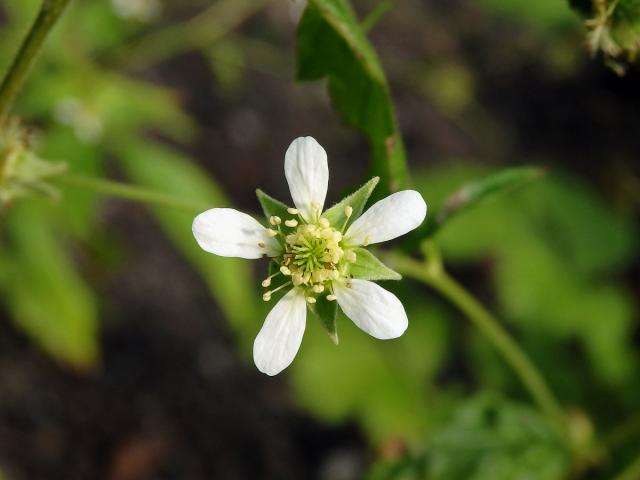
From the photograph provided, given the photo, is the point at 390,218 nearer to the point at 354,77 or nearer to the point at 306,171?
the point at 306,171

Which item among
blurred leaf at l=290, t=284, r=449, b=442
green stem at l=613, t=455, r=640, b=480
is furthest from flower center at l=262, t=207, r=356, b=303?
blurred leaf at l=290, t=284, r=449, b=442

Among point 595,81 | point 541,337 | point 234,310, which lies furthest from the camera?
point 595,81

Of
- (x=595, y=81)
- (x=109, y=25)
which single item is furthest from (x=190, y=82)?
(x=595, y=81)

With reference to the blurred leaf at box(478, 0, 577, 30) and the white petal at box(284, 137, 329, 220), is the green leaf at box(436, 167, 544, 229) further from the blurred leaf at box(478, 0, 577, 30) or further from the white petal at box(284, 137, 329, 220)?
the blurred leaf at box(478, 0, 577, 30)

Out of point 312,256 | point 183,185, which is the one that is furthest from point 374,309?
point 183,185

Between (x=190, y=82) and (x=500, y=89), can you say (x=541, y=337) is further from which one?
(x=190, y=82)

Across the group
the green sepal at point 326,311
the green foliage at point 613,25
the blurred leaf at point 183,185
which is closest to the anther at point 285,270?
the green sepal at point 326,311

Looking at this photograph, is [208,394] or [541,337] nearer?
[541,337]
